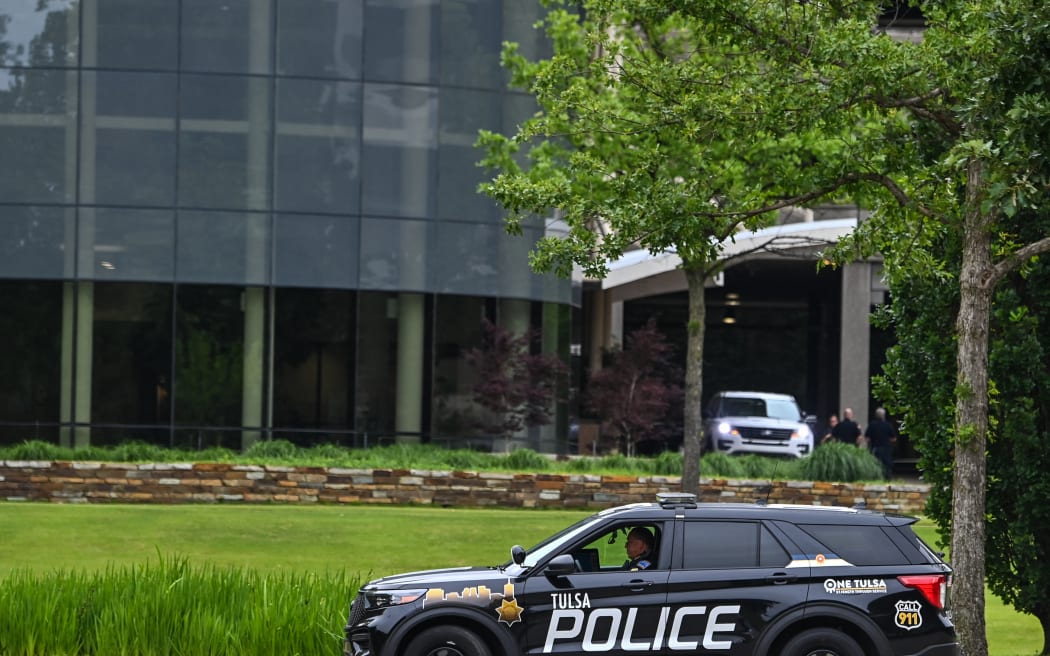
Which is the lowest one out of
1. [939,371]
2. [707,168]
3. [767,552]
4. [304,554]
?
[304,554]

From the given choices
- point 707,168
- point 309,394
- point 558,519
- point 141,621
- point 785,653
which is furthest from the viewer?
point 309,394

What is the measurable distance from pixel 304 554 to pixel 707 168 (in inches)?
269

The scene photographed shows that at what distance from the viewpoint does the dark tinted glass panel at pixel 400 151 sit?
28828 millimetres

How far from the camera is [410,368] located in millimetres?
29688

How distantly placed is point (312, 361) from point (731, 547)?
1903 cm

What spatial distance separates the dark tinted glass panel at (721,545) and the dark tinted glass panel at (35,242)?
19.6 meters

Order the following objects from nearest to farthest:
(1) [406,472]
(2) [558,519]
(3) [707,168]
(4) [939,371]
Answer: (4) [939,371] < (3) [707,168] < (2) [558,519] < (1) [406,472]

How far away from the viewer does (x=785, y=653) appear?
1078 cm

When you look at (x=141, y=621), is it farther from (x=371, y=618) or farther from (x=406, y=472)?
(x=406, y=472)

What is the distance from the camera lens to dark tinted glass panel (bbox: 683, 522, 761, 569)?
11027mm

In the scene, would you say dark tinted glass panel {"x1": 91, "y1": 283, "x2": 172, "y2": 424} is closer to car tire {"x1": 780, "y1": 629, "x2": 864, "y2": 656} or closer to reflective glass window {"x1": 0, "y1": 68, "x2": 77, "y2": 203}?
reflective glass window {"x1": 0, "y1": 68, "x2": 77, "y2": 203}

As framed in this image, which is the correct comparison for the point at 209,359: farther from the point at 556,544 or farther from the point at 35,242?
the point at 556,544

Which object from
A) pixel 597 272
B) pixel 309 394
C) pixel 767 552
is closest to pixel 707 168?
pixel 597 272

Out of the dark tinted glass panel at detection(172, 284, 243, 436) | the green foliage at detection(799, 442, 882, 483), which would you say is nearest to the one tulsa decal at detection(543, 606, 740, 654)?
the green foliage at detection(799, 442, 882, 483)
